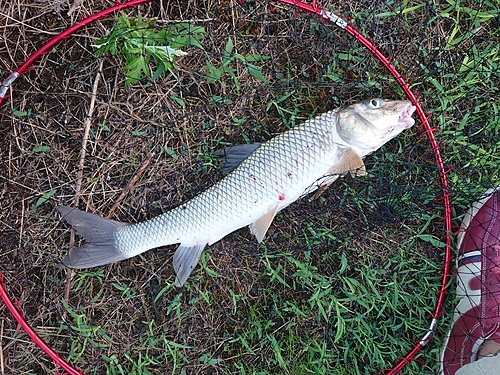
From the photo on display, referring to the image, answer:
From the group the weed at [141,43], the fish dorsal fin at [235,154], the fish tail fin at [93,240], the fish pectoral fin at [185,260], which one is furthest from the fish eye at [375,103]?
the fish tail fin at [93,240]

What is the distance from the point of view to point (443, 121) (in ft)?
8.00

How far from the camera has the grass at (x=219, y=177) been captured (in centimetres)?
245

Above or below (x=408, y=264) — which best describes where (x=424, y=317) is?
below

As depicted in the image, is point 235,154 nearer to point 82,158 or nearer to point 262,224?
point 262,224

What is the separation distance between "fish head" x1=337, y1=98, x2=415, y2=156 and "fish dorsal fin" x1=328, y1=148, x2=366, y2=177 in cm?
4

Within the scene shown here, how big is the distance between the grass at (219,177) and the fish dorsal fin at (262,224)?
215 mm

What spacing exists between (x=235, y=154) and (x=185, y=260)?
1.91ft

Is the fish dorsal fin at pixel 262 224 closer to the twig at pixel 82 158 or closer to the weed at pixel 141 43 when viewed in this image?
the weed at pixel 141 43

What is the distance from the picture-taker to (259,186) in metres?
2.21

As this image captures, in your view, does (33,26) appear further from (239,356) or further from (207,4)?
(239,356)

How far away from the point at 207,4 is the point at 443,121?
4.51 feet

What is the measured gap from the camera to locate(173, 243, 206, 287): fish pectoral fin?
7.60 ft

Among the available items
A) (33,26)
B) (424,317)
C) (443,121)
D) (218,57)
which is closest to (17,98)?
(33,26)

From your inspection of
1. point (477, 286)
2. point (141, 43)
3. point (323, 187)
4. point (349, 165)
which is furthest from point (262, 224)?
point (477, 286)
